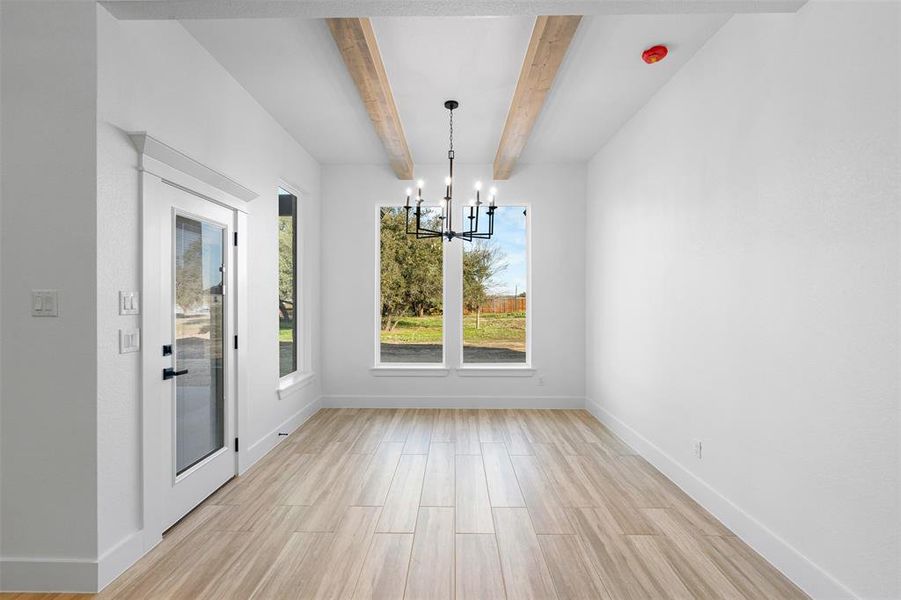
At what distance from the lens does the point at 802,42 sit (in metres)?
2.14

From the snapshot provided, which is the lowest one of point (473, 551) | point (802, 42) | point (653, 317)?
point (473, 551)

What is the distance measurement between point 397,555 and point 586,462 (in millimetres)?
1922

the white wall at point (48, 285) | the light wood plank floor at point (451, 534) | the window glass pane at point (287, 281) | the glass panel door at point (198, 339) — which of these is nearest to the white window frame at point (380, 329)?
the window glass pane at point (287, 281)

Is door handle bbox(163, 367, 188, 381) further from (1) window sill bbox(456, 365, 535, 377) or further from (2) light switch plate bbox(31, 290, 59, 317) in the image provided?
(1) window sill bbox(456, 365, 535, 377)

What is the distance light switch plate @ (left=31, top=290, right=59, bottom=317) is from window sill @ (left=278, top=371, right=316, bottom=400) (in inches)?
88.0

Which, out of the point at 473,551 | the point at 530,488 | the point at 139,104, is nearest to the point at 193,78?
the point at 139,104

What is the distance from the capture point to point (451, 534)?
100 inches

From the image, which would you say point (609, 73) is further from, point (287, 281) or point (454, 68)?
point (287, 281)

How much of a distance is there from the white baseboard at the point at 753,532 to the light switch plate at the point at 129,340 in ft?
11.2

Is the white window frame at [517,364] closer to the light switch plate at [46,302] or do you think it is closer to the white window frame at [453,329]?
the white window frame at [453,329]

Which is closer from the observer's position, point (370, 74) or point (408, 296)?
point (370, 74)

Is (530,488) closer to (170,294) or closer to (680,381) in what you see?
(680,381)

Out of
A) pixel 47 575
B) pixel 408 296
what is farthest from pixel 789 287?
pixel 408 296

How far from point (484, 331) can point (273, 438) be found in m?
2.70
